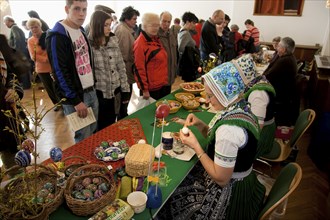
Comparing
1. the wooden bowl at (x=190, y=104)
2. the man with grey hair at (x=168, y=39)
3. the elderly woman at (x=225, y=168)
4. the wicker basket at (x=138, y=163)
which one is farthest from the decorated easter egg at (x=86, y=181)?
the man with grey hair at (x=168, y=39)

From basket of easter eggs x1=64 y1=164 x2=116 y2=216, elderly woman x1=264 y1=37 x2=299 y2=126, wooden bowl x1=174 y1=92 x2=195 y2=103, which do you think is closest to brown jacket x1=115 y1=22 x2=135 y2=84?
wooden bowl x1=174 y1=92 x2=195 y2=103

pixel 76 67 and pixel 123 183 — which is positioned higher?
pixel 76 67

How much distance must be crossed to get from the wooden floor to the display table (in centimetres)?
59

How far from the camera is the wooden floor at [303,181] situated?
7.05ft

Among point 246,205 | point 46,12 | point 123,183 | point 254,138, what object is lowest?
point 246,205

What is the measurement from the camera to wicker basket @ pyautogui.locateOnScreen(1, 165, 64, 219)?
88 centimetres

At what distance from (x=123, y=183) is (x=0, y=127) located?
4.08ft

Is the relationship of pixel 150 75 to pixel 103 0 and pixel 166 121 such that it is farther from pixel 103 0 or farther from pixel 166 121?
pixel 103 0

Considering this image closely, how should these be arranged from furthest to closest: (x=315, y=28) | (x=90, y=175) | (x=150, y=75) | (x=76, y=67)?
1. (x=315, y=28)
2. (x=150, y=75)
3. (x=76, y=67)
4. (x=90, y=175)

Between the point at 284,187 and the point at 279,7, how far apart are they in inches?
295

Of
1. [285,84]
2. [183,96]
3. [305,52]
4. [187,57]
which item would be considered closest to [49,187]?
[183,96]

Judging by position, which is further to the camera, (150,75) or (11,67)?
(150,75)

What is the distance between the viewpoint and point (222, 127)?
1.25 metres

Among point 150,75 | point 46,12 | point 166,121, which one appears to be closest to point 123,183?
point 166,121
